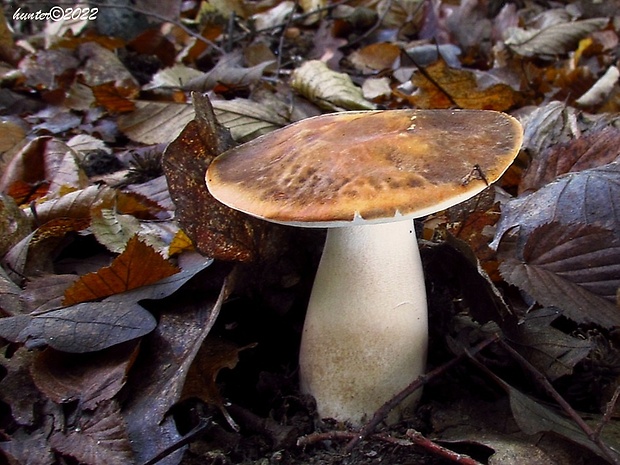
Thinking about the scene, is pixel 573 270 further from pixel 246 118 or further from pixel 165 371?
pixel 246 118

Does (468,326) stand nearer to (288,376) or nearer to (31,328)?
(288,376)

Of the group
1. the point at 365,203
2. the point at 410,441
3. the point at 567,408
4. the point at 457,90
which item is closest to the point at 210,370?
the point at 410,441

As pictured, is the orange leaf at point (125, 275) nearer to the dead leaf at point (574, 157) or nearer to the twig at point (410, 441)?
the twig at point (410, 441)

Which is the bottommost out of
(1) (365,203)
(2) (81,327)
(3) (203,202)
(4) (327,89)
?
(4) (327,89)

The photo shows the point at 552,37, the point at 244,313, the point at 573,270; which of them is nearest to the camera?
the point at 573,270

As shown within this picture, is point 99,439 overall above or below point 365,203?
below

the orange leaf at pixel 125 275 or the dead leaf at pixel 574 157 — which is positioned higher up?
the orange leaf at pixel 125 275

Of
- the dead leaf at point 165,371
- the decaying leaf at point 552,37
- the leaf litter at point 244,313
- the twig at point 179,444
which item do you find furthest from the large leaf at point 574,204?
the decaying leaf at point 552,37

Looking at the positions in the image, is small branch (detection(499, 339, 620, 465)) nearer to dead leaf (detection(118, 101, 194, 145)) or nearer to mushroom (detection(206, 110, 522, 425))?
mushroom (detection(206, 110, 522, 425))
